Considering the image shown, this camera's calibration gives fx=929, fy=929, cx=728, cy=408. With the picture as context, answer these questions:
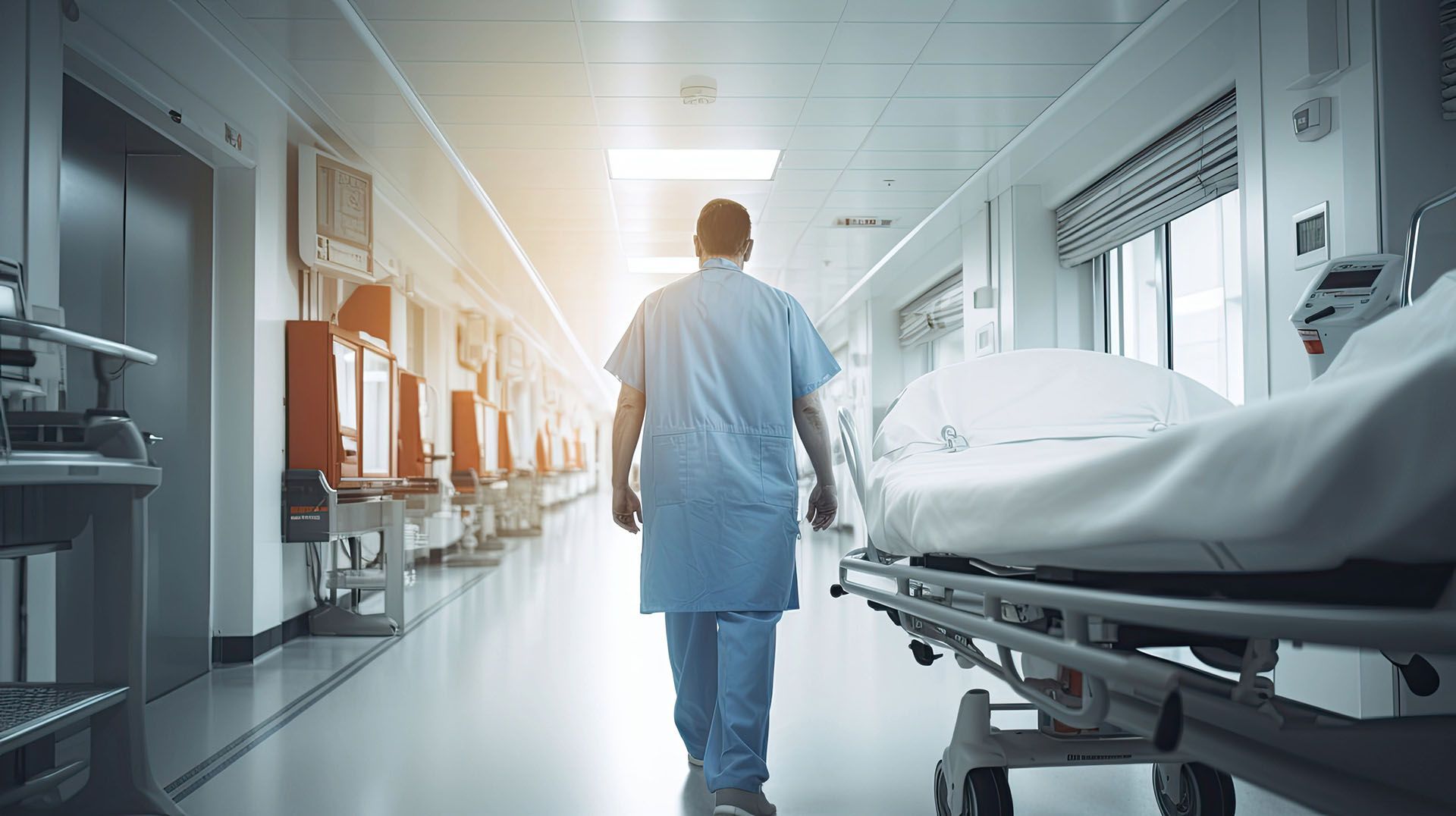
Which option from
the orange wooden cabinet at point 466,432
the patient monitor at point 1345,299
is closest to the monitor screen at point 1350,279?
the patient monitor at point 1345,299

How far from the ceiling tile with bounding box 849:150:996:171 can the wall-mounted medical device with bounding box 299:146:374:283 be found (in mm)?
2825

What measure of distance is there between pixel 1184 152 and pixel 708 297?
10.4 ft

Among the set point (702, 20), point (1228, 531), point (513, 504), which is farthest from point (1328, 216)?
point (513, 504)

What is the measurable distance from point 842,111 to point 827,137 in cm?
39

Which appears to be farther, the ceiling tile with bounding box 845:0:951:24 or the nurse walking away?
the ceiling tile with bounding box 845:0:951:24

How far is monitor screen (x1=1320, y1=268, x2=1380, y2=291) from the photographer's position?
8.46 feet

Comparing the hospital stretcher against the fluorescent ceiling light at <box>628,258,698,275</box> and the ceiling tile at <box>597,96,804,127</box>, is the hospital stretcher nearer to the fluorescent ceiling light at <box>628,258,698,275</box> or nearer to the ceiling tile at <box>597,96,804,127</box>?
the ceiling tile at <box>597,96,804,127</box>

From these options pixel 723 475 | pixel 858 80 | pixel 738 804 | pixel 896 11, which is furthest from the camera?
pixel 858 80

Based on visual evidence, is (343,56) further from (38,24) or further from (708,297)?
(708,297)

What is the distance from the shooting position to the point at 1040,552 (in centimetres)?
126

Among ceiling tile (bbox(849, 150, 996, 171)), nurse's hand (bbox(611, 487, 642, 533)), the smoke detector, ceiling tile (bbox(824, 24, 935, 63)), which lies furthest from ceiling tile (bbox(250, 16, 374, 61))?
ceiling tile (bbox(849, 150, 996, 171))

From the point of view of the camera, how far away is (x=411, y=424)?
6.94 metres

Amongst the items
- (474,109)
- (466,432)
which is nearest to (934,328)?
(466,432)

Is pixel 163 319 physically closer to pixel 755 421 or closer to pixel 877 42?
pixel 755 421
